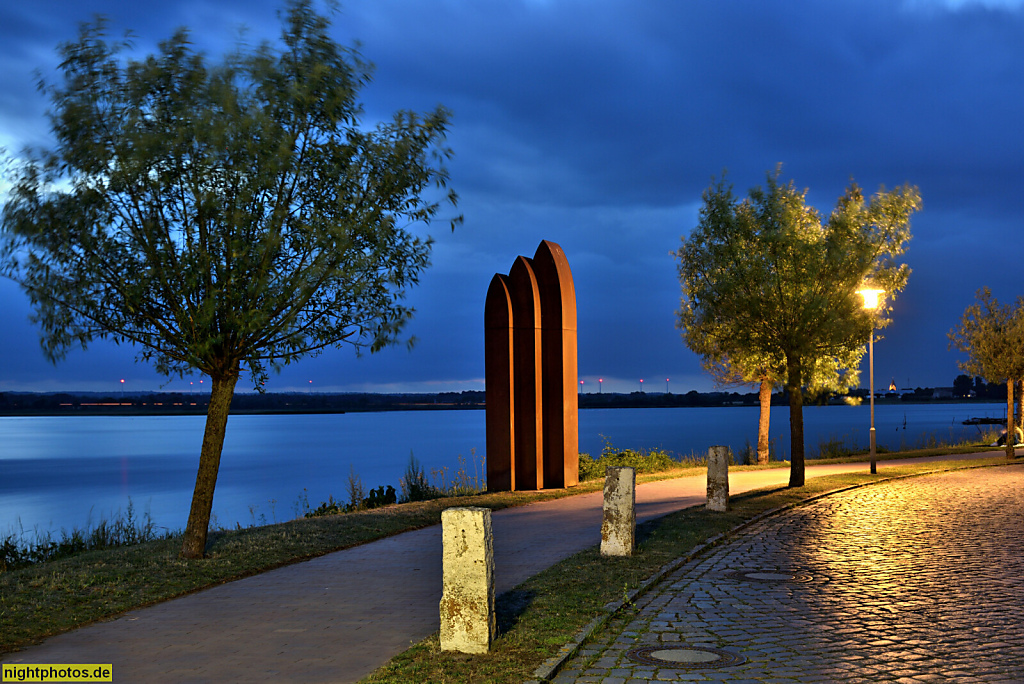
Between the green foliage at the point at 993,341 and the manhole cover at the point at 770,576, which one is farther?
the green foliage at the point at 993,341

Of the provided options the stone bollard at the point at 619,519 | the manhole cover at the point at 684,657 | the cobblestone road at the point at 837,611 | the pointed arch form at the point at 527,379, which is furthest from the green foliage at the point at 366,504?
the manhole cover at the point at 684,657

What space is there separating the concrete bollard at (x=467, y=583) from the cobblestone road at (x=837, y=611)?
0.76 m

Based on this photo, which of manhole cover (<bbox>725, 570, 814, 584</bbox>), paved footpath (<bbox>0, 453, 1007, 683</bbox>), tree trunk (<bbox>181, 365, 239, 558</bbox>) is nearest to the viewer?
paved footpath (<bbox>0, 453, 1007, 683</bbox>)

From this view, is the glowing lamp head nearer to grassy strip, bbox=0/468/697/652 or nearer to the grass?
the grass

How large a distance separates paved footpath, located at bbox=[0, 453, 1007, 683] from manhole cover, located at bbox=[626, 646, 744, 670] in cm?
179

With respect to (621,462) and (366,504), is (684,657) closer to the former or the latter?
(366,504)

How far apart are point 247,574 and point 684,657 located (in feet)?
18.5

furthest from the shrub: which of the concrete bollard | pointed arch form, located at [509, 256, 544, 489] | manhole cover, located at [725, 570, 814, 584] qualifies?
the concrete bollard

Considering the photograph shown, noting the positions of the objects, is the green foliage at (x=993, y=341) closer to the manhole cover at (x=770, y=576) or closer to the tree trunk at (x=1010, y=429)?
the tree trunk at (x=1010, y=429)

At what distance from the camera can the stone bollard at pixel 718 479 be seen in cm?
1420

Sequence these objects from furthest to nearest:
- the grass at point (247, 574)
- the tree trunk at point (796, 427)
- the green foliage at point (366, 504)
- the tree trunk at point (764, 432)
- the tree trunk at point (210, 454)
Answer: the tree trunk at point (764, 432)
the tree trunk at point (796, 427)
the green foliage at point (366, 504)
the tree trunk at point (210, 454)
the grass at point (247, 574)

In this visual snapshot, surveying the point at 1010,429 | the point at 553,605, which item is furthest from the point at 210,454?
the point at 1010,429

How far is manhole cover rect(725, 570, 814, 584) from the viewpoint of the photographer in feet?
29.4

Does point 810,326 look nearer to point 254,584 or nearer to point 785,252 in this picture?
point 785,252
